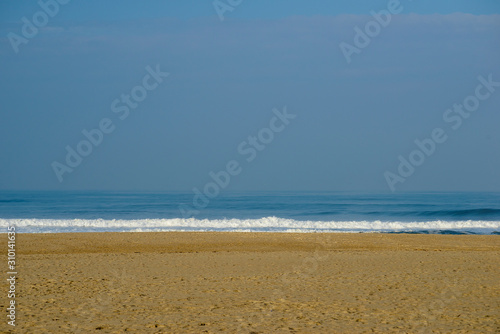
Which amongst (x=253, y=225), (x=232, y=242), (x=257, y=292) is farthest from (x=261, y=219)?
(x=257, y=292)

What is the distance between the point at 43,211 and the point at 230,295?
38.1m

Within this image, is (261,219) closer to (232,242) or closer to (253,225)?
(253,225)

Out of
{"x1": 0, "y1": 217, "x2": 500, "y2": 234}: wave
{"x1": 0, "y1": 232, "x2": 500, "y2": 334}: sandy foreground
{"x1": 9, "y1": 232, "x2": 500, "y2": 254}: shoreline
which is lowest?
{"x1": 0, "y1": 232, "x2": 500, "y2": 334}: sandy foreground

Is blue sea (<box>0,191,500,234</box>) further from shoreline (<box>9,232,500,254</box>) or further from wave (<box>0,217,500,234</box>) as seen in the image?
shoreline (<box>9,232,500,254</box>)

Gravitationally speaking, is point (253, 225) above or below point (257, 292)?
above

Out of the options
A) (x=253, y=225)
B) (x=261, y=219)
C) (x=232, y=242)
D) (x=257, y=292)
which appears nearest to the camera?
(x=257, y=292)

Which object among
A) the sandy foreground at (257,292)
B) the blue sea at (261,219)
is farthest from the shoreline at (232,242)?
the blue sea at (261,219)

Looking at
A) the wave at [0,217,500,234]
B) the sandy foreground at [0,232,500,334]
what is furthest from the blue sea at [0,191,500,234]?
the sandy foreground at [0,232,500,334]

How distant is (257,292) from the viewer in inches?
369

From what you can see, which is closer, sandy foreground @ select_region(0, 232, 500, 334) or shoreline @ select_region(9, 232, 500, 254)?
sandy foreground @ select_region(0, 232, 500, 334)

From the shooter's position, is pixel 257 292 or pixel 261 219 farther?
pixel 261 219

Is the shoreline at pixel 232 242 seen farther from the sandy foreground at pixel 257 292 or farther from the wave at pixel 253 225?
the wave at pixel 253 225

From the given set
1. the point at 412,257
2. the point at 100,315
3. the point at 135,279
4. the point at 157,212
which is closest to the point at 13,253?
the point at 135,279

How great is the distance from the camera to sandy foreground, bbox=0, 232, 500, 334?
7.02m
